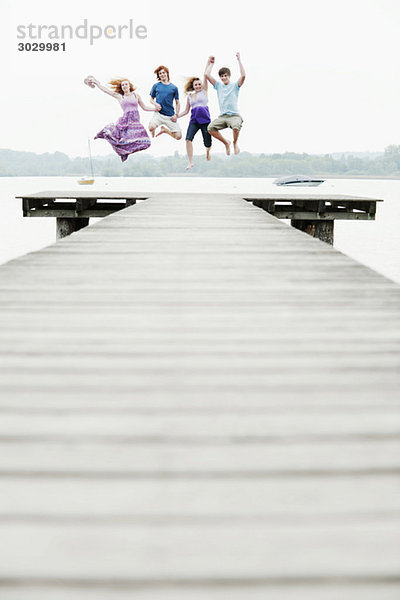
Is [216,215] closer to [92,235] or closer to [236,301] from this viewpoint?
[92,235]

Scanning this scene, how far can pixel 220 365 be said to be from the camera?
222 cm

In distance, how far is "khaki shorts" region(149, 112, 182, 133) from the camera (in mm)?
11883

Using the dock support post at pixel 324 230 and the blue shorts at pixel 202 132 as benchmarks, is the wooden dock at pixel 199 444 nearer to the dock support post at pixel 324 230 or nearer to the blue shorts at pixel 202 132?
the blue shorts at pixel 202 132

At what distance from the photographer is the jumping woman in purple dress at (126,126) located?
11805mm

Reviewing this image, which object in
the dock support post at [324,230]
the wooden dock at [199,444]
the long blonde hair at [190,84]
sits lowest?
the dock support post at [324,230]

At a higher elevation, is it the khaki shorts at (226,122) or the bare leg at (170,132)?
the khaki shorts at (226,122)

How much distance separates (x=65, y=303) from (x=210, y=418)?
1.55 meters

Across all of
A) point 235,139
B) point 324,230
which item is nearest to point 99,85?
point 235,139

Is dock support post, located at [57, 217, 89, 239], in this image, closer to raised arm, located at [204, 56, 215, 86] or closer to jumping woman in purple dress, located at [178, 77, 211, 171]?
jumping woman in purple dress, located at [178, 77, 211, 171]

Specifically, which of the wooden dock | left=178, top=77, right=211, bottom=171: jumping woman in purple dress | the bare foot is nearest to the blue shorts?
left=178, top=77, right=211, bottom=171: jumping woman in purple dress

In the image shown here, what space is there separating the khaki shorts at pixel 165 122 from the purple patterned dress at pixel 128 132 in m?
0.29

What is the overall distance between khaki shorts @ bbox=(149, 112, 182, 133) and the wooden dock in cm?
925

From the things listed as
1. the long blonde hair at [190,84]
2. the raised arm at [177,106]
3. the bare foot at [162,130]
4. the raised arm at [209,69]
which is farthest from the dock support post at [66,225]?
the raised arm at [209,69]

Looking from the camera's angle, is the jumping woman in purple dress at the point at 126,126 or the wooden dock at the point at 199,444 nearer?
the wooden dock at the point at 199,444
